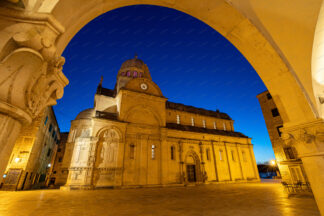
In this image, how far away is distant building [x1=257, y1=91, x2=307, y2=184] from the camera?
12.3 meters

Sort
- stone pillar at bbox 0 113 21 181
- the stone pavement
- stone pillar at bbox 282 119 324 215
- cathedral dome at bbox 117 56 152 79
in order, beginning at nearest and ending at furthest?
1. stone pillar at bbox 0 113 21 181
2. stone pillar at bbox 282 119 324 215
3. the stone pavement
4. cathedral dome at bbox 117 56 152 79

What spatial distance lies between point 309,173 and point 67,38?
5622 millimetres

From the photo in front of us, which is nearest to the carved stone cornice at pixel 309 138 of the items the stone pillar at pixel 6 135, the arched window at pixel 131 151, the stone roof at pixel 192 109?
the stone pillar at pixel 6 135

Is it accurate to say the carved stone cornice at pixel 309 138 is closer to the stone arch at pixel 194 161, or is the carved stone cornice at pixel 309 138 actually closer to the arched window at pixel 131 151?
the arched window at pixel 131 151

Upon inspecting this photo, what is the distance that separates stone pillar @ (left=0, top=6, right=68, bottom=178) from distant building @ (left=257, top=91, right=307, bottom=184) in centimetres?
1661

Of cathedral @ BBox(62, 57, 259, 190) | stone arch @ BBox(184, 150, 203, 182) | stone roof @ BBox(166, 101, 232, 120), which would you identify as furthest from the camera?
stone roof @ BBox(166, 101, 232, 120)

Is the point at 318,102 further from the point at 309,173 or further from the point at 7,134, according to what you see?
the point at 7,134

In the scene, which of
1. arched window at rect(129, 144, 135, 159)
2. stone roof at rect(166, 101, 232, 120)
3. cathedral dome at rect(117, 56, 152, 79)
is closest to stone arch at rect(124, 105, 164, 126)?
arched window at rect(129, 144, 135, 159)

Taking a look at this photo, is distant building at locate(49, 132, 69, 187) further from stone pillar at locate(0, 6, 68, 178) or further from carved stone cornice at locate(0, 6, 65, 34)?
carved stone cornice at locate(0, 6, 65, 34)

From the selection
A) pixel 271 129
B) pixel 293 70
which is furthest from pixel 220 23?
pixel 271 129

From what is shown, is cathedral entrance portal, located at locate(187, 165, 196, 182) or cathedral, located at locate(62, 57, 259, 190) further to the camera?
cathedral entrance portal, located at locate(187, 165, 196, 182)

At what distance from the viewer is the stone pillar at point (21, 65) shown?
162cm

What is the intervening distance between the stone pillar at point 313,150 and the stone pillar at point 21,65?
5.04 m

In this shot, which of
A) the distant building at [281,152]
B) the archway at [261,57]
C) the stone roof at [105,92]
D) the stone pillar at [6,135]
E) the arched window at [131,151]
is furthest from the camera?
the stone roof at [105,92]
